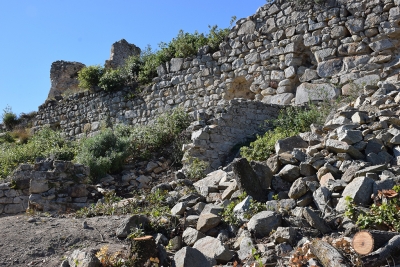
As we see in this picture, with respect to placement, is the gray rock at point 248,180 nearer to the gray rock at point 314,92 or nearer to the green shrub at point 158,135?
the green shrub at point 158,135

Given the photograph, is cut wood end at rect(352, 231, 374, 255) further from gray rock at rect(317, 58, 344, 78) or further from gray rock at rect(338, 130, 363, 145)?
gray rock at rect(317, 58, 344, 78)

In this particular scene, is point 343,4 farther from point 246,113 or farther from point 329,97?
point 246,113

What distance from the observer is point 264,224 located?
4672 mm

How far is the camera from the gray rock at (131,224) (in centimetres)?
507

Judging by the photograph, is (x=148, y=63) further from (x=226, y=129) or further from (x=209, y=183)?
(x=209, y=183)

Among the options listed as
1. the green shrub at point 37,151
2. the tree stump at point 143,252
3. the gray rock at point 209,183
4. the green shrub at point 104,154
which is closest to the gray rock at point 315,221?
the tree stump at point 143,252

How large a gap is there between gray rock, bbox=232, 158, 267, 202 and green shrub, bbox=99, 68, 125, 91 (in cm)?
870

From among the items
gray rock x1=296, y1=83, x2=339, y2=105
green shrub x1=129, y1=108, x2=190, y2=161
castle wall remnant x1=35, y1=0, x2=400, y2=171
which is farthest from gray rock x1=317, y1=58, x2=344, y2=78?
green shrub x1=129, y1=108, x2=190, y2=161

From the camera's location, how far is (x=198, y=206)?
223 inches

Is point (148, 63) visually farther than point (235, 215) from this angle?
Yes

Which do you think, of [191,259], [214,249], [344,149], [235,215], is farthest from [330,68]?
[191,259]

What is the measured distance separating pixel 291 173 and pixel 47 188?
423 centimetres

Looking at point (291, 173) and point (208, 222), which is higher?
point (291, 173)

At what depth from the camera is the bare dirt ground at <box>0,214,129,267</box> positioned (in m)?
4.71
